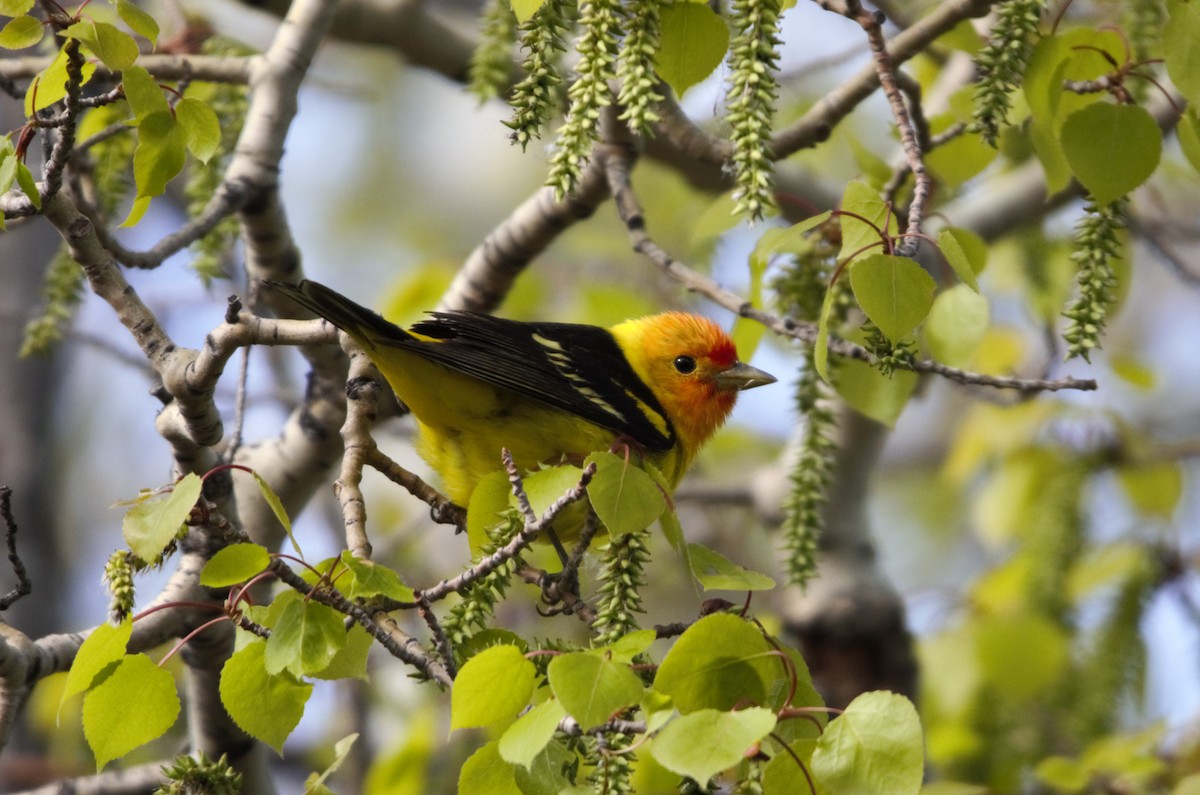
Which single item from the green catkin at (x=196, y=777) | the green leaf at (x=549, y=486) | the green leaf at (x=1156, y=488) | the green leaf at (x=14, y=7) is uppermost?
the green leaf at (x=1156, y=488)

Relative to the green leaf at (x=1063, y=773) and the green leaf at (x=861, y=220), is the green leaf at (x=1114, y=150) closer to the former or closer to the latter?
the green leaf at (x=861, y=220)

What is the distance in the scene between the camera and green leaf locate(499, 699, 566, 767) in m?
1.72

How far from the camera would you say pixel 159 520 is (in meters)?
1.98

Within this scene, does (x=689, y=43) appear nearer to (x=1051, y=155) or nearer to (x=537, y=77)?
(x=537, y=77)

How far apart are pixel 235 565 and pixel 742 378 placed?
2.28 metres

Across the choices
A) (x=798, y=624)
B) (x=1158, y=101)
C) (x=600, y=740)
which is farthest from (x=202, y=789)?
(x=1158, y=101)

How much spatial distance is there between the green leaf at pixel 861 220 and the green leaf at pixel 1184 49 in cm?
58

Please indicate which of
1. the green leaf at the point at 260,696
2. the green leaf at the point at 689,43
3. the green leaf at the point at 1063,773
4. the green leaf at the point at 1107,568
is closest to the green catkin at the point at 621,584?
the green leaf at the point at 260,696

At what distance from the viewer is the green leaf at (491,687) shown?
1856 mm

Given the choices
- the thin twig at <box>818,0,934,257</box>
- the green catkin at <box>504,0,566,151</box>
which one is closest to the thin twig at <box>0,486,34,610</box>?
the green catkin at <box>504,0,566,151</box>

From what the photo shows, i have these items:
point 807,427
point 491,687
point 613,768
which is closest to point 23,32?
point 491,687

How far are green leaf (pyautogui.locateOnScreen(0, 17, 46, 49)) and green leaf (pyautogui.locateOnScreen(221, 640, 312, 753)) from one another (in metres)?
1.16

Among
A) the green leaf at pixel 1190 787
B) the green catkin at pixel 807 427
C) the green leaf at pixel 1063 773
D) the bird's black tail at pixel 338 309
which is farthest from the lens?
the green leaf at pixel 1063 773

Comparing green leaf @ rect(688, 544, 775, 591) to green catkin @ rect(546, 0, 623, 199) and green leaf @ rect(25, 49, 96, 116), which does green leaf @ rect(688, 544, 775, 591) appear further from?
green leaf @ rect(25, 49, 96, 116)
